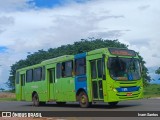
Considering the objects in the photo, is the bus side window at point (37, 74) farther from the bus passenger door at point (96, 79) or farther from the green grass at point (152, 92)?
Result: the green grass at point (152, 92)

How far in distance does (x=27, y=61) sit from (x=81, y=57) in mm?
68708

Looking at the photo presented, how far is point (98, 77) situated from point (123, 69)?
1395mm

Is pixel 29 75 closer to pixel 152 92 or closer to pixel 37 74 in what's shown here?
pixel 37 74

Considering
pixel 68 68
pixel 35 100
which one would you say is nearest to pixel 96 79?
pixel 68 68

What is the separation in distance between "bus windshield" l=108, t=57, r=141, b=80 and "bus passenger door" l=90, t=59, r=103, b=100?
73cm

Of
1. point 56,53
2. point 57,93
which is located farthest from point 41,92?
point 56,53

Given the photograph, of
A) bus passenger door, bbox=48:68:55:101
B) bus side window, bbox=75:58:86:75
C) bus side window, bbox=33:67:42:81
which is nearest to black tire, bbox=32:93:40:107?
bus side window, bbox=33:67:42:81

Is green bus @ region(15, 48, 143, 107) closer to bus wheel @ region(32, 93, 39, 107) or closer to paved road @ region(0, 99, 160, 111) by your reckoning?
paved road @ region(0, 99, 160, 111)

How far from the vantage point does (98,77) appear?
69.5 feet

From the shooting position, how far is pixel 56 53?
3465 inches

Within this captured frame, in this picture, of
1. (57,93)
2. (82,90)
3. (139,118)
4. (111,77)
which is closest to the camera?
(139,118)

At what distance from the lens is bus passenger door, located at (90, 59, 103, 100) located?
2102 centimetres

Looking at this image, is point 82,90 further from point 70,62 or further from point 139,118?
point 139,118

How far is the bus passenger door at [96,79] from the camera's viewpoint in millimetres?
21016
